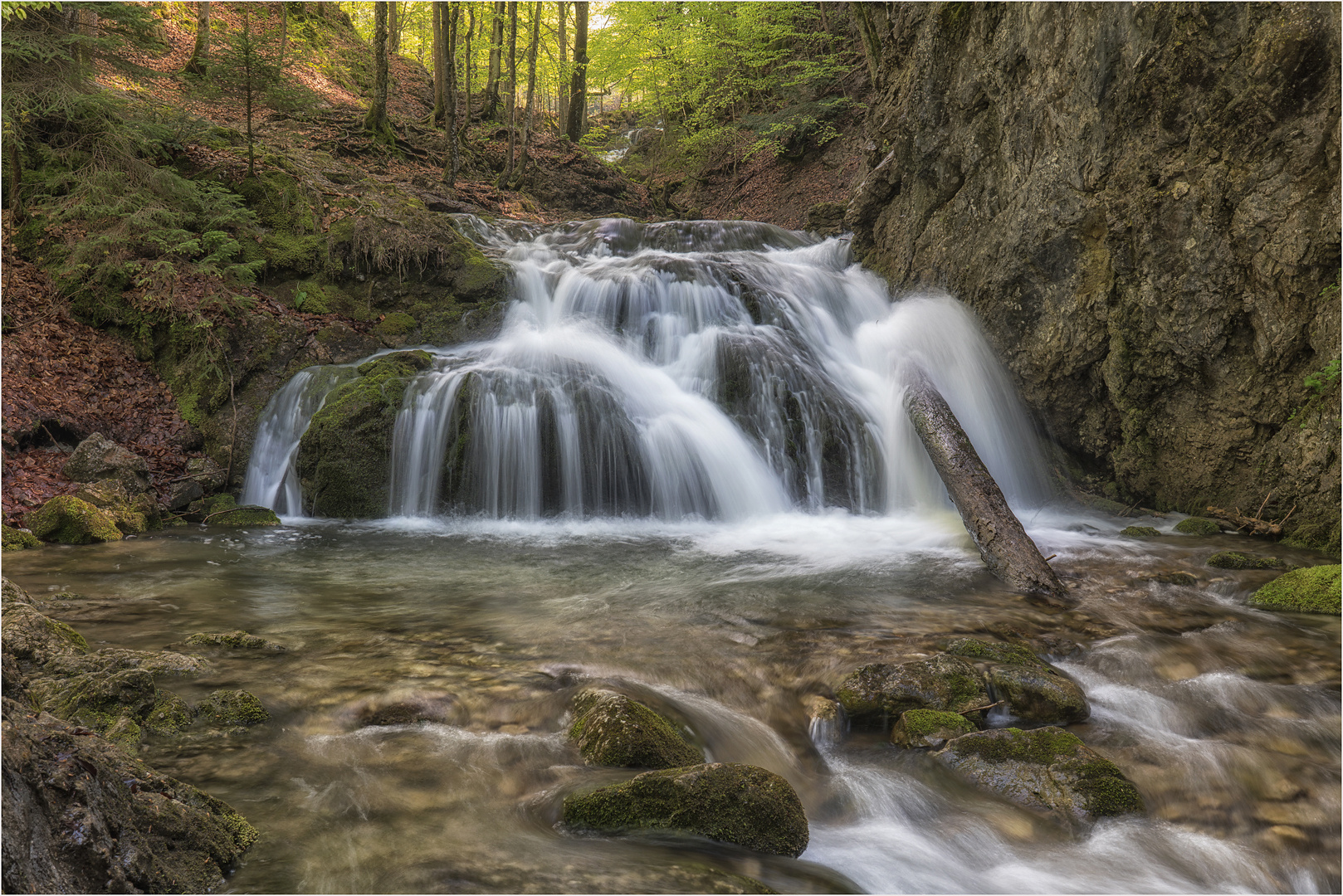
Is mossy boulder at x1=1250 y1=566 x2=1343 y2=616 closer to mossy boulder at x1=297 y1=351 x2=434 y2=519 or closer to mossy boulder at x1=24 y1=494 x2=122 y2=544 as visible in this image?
mossy boulder at x1=297 y1=351 x2=434 y2=519

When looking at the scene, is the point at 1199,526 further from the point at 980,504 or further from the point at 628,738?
the point at 628,738

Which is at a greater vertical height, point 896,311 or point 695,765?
point 896,311

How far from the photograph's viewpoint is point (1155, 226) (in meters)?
7.14

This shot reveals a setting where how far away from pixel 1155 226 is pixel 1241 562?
3.38 m

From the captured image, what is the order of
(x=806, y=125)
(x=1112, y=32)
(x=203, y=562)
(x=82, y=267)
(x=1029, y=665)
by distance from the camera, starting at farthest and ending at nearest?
(x=806, y=125)
(x=82, y=267)
(x=1112, y=32)
(x=203, y=562)
(x=1029, y=665)

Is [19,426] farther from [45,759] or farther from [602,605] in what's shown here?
[45,759]

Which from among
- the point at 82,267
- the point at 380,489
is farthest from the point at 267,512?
the point at 82,267

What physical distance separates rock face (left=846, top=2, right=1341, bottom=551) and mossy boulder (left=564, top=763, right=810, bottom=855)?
21.9 feet

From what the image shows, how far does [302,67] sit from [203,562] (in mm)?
19820

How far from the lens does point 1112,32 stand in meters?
7.02

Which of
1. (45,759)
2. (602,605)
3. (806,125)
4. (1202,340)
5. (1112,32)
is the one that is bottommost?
(602,605)

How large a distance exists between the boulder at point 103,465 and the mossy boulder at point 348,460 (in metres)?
1.68

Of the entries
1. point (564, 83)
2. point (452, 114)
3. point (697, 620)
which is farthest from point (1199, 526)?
point (564, 83)

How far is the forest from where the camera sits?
279 cm
